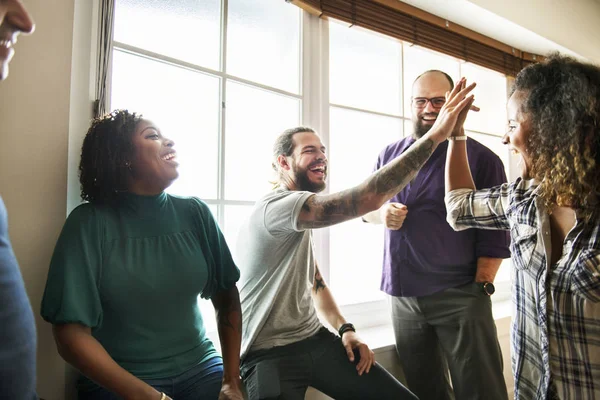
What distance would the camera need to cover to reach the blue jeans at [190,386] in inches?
39.9

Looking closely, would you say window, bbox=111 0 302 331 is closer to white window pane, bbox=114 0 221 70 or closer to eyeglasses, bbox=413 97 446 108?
white window pane, bbox=114 0 221 70

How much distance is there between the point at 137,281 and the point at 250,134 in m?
0.82

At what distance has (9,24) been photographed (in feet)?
2.42

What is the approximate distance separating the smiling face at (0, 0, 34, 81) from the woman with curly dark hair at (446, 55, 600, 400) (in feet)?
3.64

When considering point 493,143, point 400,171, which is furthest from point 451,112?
point 493,143

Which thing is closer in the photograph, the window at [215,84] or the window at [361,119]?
the window at [215,84]

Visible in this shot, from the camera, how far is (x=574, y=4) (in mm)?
2736

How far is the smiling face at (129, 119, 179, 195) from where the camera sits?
44.3 inches

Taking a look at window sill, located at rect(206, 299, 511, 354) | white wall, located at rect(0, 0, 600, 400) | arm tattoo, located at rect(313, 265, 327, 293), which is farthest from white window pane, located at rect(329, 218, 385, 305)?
white wall, located at rect(0, 0, 600, 400)

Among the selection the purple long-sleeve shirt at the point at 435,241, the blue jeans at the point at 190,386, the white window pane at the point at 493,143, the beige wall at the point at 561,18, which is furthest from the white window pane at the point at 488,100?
the blue jeans at the point at 190,386

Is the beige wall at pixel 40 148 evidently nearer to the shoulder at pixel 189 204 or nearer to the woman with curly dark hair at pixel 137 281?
the woman with curly dark hair at pixel 137 281

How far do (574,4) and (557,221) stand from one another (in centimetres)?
269

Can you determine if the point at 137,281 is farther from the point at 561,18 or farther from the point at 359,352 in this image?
the point at 561,18

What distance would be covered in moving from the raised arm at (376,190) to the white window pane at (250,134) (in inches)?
20.3
